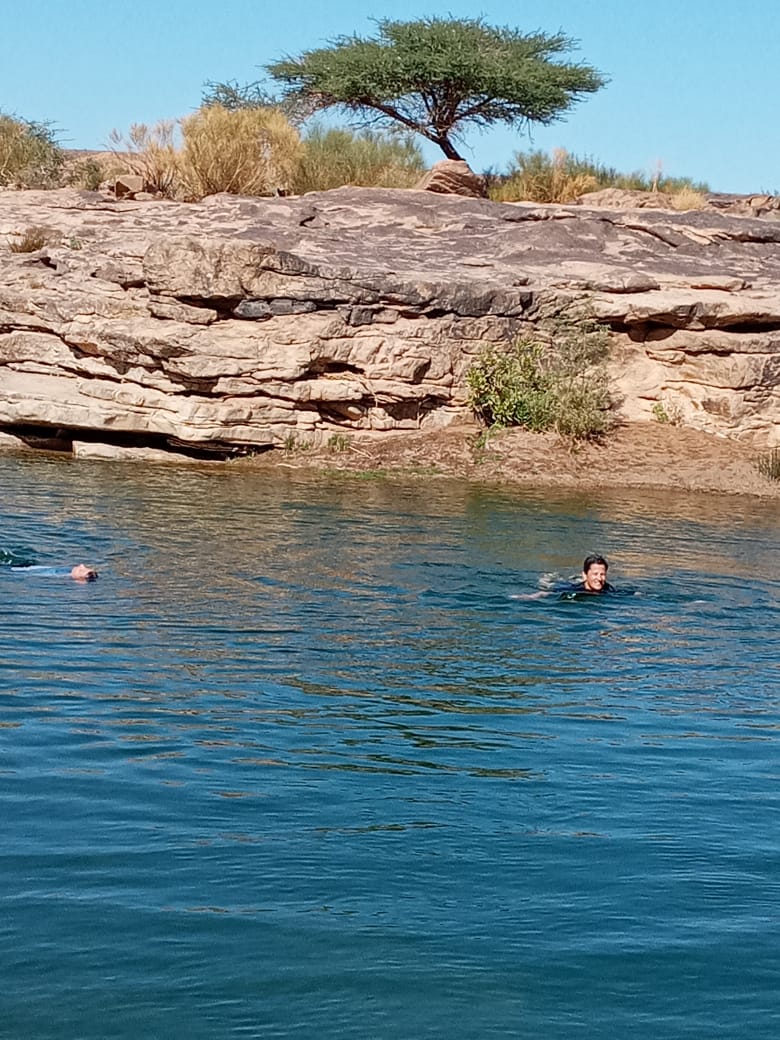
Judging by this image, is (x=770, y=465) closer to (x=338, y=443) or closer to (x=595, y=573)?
(x=338, y=443)

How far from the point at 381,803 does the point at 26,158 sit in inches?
910

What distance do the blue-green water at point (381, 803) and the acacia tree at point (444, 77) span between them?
1851cm

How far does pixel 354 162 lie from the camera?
86.3ft

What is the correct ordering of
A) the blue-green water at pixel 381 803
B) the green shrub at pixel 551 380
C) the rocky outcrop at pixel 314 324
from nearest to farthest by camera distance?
the blue-green water at pixel 381 803
the rocky outcrop at pixel 314 324
the green shrub at pixel 551 380

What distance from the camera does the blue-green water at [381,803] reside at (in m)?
4.48

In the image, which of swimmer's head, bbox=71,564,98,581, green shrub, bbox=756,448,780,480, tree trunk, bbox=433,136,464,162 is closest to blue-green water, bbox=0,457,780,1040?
swimmer's head, bbox=71,564,98,581

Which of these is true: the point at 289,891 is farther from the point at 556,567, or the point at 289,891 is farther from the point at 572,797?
the point at 556,567

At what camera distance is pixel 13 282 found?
2058 cm

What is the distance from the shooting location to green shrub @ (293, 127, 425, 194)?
25.4 metres

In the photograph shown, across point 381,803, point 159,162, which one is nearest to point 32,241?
point 159,162

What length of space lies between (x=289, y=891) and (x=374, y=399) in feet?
49.3

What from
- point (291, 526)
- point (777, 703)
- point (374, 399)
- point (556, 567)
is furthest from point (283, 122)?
point (777, 703)

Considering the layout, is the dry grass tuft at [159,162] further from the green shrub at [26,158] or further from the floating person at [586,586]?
the floating person at [586,586]

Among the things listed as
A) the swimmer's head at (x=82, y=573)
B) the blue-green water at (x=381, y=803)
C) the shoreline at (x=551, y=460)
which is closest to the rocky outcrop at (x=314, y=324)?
the shoreline at (x=551, y=460)
